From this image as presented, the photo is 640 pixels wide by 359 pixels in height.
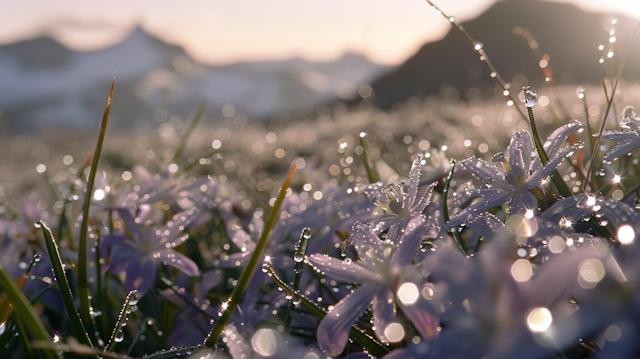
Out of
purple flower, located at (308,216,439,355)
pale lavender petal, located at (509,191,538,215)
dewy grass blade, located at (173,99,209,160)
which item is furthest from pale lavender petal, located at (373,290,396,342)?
dewy grass blade, located at (173,99,209,160)

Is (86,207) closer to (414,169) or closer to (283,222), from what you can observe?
(283,222)

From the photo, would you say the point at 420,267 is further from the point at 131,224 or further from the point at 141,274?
the point at 131,224

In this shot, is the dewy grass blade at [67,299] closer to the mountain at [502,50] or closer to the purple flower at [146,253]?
the purple flower at [146,253]

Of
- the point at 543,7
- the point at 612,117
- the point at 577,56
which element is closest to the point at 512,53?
the point at 577,56

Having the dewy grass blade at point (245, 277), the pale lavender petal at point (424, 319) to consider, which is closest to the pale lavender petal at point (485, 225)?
the pale lavender petal at point (424, 319)

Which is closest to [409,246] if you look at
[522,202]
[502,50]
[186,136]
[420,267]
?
[420,267]

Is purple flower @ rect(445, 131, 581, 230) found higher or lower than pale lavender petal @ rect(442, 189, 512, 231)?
higher

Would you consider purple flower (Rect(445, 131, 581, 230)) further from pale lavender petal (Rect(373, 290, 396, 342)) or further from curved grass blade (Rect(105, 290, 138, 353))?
curved grass blade (Rect(105, 290, 138, 353))
